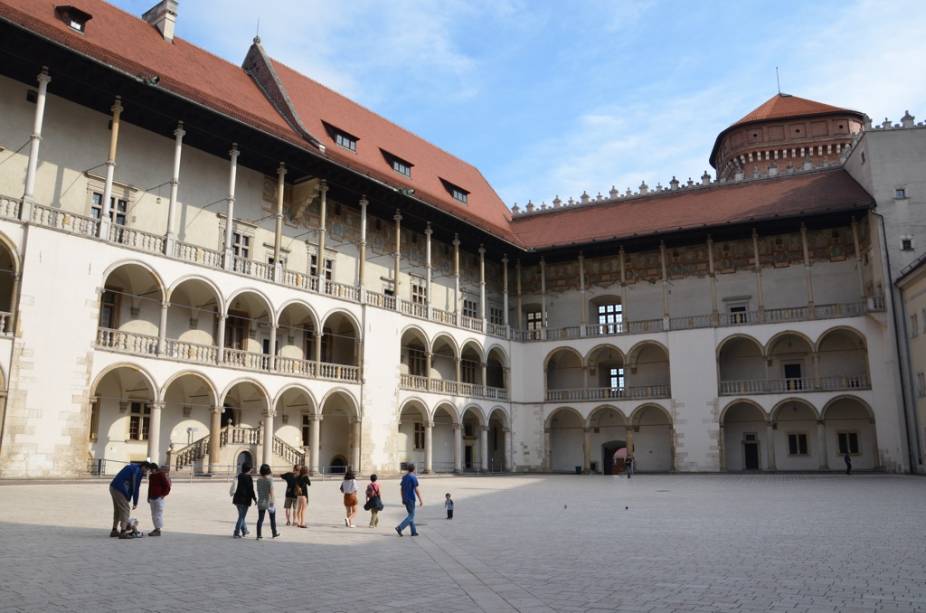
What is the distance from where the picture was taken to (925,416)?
28.6m

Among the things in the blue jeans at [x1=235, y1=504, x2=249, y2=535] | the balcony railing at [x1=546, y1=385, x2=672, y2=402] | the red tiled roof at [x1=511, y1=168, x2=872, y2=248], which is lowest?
the blue jeans at [x1=235, y1=504, x2=249, y2=535]

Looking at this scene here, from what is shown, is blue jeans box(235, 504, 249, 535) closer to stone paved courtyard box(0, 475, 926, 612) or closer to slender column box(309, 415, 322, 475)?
stone paved courtyard box(0, 475, 926, 612)

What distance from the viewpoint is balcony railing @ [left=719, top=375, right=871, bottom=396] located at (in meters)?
32.0

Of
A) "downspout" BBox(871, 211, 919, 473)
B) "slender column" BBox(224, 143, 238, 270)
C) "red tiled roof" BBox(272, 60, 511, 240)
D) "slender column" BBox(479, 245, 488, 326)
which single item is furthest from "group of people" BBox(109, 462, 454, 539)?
"downspout" BBox(871, 211, 919, 473)

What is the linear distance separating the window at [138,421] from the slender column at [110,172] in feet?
18.4

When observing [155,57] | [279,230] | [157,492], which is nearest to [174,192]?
[279,230]

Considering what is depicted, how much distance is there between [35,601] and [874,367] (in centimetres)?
3213

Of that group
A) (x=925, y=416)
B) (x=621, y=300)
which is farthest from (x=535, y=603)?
(x=621, y=300)

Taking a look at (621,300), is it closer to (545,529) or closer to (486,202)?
(486,202)

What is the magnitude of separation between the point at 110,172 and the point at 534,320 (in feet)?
77.8

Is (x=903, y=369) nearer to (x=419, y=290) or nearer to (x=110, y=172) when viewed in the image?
(x=419, y=290)

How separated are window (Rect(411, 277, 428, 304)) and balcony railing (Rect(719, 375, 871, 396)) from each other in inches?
539

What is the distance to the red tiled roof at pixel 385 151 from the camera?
30.9 m

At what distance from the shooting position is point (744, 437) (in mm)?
34969
